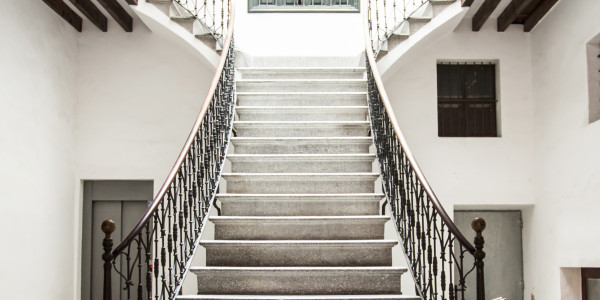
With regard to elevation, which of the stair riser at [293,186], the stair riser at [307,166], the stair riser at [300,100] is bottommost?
the stair riser at [293,186]

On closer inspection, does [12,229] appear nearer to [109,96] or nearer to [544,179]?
[109,96]

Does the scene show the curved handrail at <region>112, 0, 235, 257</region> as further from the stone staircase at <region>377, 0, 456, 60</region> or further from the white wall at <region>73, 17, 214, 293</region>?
the stone staircase at <region>377, 0, 456, 60</region>

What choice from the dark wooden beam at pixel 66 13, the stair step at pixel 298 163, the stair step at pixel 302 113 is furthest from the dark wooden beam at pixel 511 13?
the dark wooden beam at pixel 66 13

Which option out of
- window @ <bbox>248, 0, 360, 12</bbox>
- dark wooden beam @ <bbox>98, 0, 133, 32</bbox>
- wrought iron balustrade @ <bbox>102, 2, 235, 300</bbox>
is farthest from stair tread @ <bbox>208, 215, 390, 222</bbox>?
window @ <bbox>248, 0, 360, 12</bbox>

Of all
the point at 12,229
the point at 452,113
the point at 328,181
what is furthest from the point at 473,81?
the point at 12,229

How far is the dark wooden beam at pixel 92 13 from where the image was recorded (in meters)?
7.36

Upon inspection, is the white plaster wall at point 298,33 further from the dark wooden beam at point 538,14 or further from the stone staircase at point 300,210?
the dark wooden beam at point 538,14

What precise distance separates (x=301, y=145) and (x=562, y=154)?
2.88 m

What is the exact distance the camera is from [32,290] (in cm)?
692

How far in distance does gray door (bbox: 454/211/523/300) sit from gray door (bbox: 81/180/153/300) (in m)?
3.82

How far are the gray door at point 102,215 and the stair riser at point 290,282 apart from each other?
3.47 m

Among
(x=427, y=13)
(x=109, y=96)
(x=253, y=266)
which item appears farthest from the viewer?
(x=109, y=96)

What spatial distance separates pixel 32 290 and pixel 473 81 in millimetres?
5545

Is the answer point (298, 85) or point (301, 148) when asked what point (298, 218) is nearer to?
point (301, 148)
